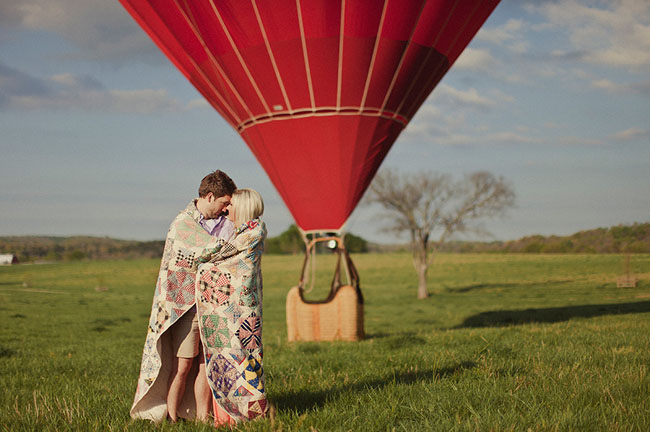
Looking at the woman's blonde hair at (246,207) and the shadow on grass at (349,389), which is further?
the shadow on grass at (349,389)

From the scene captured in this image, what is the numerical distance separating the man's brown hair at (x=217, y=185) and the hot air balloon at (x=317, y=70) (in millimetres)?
5549

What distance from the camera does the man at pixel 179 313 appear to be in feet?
13.4

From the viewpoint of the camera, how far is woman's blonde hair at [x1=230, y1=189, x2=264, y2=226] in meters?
4.07

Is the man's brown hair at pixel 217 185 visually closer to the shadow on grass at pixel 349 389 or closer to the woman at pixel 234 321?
the woman at pixel 234 321

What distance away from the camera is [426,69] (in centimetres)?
1018

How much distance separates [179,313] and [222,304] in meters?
0.34

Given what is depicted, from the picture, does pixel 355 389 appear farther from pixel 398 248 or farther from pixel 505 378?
pixel 398 248

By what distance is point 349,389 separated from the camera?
4.99m

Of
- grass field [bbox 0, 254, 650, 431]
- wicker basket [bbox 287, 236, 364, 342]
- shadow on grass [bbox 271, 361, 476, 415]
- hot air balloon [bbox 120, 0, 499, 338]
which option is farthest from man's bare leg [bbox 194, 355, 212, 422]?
hot air balloon [bbox 120, 0, 499, 338]

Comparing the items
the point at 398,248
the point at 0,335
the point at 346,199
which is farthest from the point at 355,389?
the point at 398,248

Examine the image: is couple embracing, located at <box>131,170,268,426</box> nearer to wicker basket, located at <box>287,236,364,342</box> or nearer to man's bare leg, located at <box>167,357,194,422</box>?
man's bare leg, located at <box>167,357,194,422</box>

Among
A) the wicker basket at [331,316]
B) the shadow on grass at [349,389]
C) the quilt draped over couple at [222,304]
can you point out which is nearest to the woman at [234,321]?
the quilt draped over couple at [222,304]

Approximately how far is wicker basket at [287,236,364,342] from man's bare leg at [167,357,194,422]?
5.74m

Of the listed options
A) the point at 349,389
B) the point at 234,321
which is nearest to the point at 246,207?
the point at 234,321
